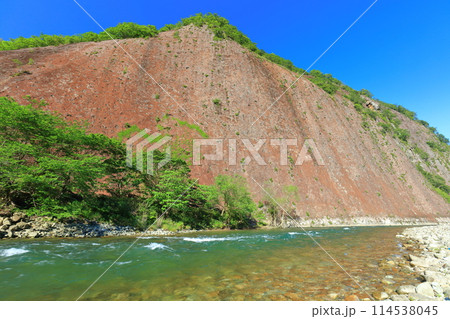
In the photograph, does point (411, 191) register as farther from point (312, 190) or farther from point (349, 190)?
point (312, 190)

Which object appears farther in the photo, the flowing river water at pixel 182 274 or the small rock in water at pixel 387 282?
the small rock in water at pixel 387 282

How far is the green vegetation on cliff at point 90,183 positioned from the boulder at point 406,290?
55.7ft

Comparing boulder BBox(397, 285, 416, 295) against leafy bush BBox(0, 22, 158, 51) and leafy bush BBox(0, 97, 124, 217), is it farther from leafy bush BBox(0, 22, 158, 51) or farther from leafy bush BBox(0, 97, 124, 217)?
leafy bush BBox(0, 22, 158, 51)

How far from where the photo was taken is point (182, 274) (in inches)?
292

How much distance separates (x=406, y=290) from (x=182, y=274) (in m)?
6.32

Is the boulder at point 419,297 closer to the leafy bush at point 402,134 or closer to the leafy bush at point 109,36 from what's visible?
the leafy bush at point 109,36

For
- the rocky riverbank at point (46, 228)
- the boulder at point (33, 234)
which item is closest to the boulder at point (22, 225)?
the rocky riverbank at point (46, 228)

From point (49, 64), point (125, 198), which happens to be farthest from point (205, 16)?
point (125, 198)

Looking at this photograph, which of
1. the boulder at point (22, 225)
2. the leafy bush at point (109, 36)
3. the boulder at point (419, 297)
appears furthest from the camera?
the leafy bush at point (109, 36)

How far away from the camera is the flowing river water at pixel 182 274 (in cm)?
574

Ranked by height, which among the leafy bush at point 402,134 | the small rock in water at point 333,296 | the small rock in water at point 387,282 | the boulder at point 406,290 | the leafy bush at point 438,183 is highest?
the leafy bush at point 402,134

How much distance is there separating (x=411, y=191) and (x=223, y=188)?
5053cm

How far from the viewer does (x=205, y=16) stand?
190 ft

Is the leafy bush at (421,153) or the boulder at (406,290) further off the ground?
the leafy bush at (421,153)
